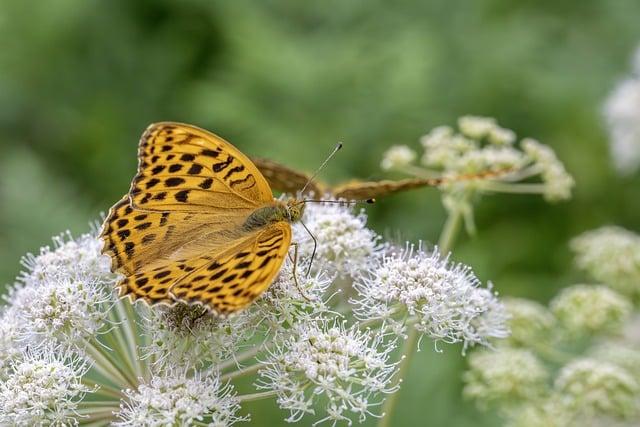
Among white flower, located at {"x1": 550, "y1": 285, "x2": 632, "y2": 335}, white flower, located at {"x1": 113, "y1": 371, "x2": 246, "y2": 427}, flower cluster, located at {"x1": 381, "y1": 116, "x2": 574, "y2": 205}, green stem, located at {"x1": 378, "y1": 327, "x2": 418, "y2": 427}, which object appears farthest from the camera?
flower cluster, located at {"x1": 381, "y1": 116, "x2": 574, "y2": 205}

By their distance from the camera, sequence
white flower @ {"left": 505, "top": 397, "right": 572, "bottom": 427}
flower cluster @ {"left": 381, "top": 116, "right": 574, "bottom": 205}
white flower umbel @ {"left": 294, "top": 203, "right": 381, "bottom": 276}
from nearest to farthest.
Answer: white flower umbel @ {"left": 294, "top": 203, "right": 381, "bottom": 276} → white flower @ {"left": 505, "top": 397, "right": 572, "bottom": 427} → flower cluster @ {"left": 381, "top": 116, "right": 574, "bottom": 205}

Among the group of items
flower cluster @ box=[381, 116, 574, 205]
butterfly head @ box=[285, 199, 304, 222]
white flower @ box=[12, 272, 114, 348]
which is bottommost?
white flower @ box=[12, 272, 114, 348]

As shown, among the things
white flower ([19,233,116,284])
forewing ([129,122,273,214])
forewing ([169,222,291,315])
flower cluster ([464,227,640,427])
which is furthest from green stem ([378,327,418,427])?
white flower ([19,233,116,284])

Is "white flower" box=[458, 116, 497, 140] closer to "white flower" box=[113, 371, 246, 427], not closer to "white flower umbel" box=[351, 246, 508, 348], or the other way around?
"white flower umbel" box=[351, 246, 508, 348]

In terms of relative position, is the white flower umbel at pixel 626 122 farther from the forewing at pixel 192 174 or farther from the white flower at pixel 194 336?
the white flower at pixel 194 336

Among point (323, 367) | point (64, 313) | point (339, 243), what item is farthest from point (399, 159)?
point (64, 313)

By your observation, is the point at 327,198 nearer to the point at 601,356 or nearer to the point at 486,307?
the point at 486,307
